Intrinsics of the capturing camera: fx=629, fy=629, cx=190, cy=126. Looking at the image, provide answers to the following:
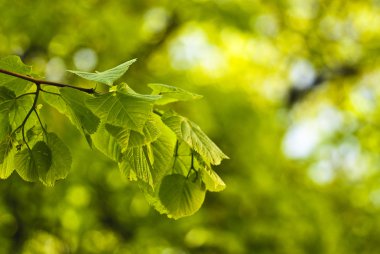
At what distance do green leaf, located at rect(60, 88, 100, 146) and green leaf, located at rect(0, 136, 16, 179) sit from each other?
179 millimetres

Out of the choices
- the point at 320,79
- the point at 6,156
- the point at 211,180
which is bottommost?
the point at 6,156

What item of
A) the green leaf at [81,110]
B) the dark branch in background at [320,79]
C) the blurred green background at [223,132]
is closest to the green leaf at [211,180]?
the green leaf at [81,110]

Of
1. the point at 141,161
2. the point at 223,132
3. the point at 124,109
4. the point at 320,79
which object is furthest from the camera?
the point at 320,79

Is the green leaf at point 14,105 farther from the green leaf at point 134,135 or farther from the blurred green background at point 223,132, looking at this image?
the blurred green background at point 223,132

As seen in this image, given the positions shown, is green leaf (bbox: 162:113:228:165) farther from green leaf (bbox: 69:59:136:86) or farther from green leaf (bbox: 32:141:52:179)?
green leaf (bbox: 32:141:52:179)

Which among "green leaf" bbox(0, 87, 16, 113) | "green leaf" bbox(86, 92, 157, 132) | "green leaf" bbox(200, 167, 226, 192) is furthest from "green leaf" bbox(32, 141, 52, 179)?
"green leaf" bbox(200, 167, 226, 192)

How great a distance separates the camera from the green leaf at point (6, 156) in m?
1.38

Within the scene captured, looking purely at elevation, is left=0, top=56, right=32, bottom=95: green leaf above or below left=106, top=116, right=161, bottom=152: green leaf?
above

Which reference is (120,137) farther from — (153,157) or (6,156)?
(6,156)

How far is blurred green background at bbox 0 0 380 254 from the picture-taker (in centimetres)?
663

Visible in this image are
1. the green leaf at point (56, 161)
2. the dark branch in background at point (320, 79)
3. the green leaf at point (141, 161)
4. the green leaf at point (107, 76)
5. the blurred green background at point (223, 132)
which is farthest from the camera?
the dark branch in background at point (320, 79)

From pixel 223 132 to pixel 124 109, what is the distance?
735 cm

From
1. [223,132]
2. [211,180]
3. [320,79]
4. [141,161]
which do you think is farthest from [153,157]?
[320,79]

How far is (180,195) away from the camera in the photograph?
1413 mm
